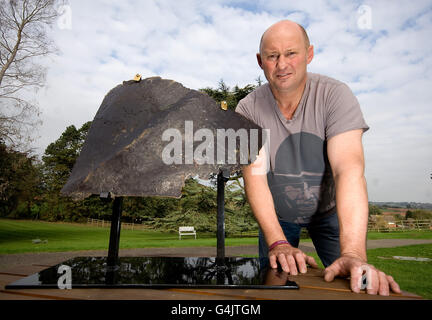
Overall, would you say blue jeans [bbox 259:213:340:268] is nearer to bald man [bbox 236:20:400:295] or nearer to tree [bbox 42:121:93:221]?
bald man [bbox 236:20:400:295]

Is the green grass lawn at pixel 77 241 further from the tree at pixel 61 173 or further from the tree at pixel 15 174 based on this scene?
the tree at pixel 61 173

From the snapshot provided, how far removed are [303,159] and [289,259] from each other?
35.0 inches

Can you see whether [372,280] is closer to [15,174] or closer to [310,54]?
[310,54]

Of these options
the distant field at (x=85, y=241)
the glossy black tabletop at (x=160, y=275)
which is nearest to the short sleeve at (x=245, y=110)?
the glossy black tabletop at (x=160, y=275)

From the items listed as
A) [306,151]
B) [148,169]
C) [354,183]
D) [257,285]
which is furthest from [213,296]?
[306,151]

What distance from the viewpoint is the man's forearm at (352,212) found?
1814 millimetres

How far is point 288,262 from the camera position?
192 centimetres

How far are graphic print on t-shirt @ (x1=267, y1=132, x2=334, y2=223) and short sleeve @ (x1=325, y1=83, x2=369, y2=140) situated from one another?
0.59ft

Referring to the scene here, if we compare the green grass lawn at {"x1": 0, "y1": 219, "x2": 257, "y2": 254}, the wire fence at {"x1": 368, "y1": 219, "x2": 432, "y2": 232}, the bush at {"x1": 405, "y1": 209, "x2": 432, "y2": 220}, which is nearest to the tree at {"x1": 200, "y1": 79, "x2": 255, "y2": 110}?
the green grass lawn at {"x1": 0, "y1": 219, "x2": 257, "y2": 254}

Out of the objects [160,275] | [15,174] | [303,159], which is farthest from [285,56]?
[15,174]

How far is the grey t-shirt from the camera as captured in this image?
2.33m

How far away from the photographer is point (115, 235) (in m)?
2.25
